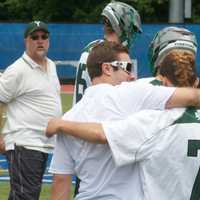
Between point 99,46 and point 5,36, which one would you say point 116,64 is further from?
point 5,36

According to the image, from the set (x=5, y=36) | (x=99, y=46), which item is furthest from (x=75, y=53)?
(x=99, y=46)

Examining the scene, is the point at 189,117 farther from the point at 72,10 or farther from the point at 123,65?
the point at 72,10

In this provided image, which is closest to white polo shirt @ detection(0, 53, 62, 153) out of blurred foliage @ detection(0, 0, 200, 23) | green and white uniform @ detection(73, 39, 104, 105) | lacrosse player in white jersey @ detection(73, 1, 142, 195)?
green and white uniform @ detection(73, 39, 104, 105)

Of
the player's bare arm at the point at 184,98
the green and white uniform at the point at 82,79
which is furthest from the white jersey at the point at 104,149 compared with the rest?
the green and white uniform at the point at 82,79

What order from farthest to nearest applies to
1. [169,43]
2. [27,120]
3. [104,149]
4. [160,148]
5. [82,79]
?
[27,120] → [82,79] → [169,43] → [104,149] → [160,148]

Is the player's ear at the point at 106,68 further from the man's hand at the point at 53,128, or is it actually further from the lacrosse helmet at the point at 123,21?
the lacrosse helmet at the point at 123,21

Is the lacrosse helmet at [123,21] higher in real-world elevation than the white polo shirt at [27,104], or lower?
higher

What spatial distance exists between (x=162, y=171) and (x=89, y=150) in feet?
1.09

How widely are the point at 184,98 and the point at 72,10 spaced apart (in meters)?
36.3

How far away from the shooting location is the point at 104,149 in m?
3.49

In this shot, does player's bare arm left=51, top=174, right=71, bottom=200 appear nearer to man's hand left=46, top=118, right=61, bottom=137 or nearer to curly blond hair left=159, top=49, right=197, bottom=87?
man's hand left=46, top=118, right=61, bottom=137

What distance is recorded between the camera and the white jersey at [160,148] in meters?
3.37

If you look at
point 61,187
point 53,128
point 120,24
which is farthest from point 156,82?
point 120,24

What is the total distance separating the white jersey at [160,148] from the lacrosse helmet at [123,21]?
1621mm
